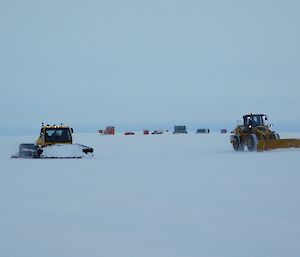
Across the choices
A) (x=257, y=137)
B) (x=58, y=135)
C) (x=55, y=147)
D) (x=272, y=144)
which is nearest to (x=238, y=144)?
(x=257, y=137)

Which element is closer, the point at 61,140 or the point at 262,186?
the point at 262,186

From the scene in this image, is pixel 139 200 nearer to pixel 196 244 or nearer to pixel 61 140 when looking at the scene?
pixel 196 244

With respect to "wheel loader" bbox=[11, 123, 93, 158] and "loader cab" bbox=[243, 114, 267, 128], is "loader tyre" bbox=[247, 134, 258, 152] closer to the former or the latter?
"loader cab" bbox=[243, 114, 267, 128]

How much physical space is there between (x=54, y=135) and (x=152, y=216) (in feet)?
55.0

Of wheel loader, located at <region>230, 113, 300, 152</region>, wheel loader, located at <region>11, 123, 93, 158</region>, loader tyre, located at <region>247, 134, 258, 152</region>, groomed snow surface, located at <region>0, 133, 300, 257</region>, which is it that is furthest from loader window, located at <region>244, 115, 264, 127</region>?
groomed snow surface, located at <region>0, 133, 300, 257</region>

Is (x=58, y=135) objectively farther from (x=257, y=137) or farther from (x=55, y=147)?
(x=257, y=137)

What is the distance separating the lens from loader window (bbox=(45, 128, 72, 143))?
76.8 feet

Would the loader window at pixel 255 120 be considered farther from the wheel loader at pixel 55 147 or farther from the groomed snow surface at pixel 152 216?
the groomed snow surface at pixel 152 216

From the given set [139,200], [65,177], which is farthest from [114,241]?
[65,177]

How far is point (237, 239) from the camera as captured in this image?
19.3 ft

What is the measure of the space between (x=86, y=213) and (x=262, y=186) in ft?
15.5

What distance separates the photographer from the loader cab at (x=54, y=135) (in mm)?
23189

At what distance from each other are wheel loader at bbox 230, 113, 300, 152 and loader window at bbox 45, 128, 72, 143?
8798 mm

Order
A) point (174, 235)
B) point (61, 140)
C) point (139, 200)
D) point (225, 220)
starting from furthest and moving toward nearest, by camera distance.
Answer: point (61, 140) < point (139, 200) < point (225, 220) < point (174, 235)
